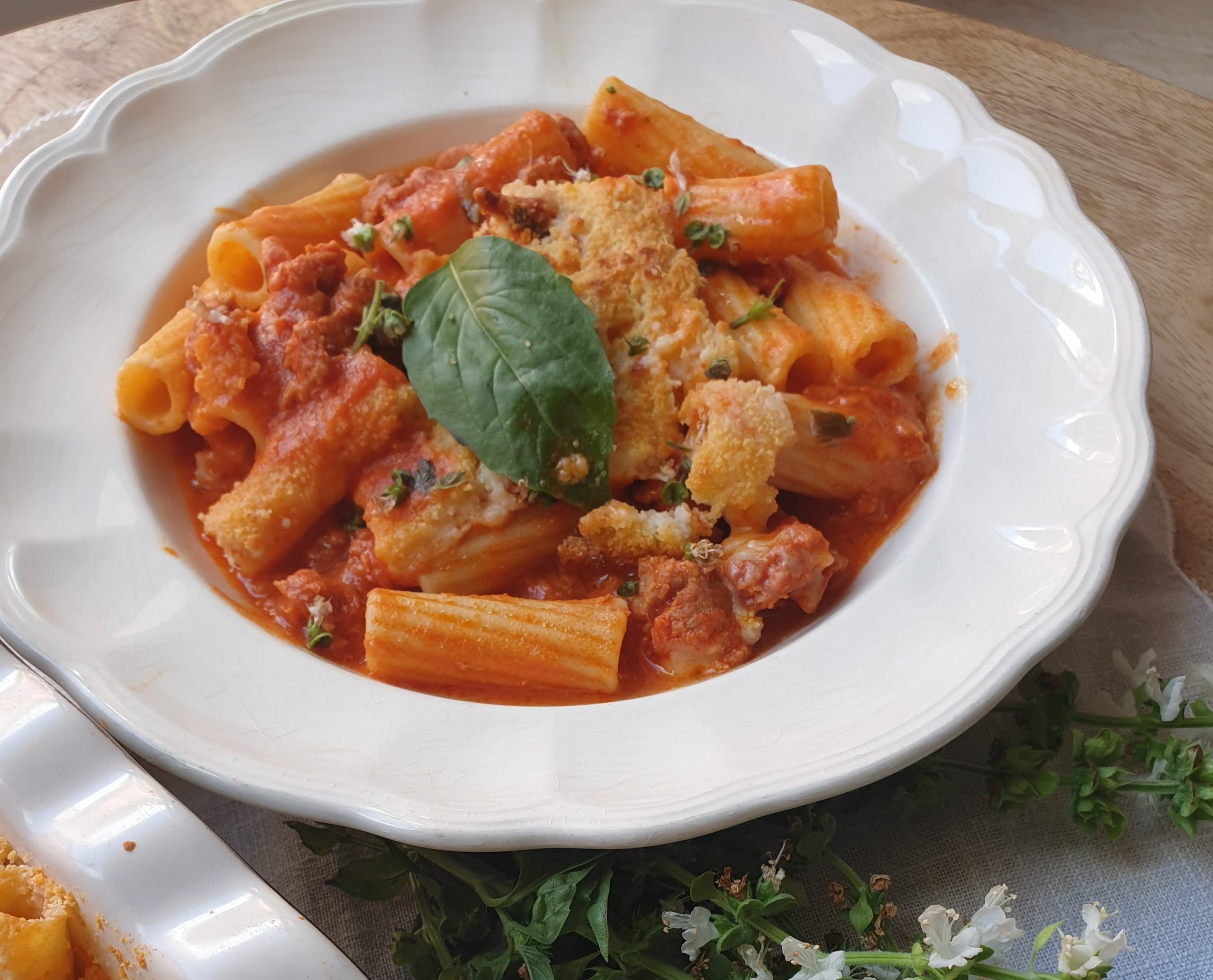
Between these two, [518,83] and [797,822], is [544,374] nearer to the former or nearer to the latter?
[797,822]

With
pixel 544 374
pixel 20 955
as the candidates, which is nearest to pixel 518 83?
pixel 544 374

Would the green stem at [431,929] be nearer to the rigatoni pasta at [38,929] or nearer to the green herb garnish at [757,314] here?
the rigatoni pasta at [38,929]

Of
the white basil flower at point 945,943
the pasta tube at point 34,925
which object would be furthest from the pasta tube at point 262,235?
the white basil flower at point 945,943

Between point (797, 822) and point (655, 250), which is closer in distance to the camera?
point (797, 822)

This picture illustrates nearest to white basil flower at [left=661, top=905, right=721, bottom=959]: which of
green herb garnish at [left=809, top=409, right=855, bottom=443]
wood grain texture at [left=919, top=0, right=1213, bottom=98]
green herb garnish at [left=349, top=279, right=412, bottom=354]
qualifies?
green herb garnish at [left=809, top=409, right=855, bottom=443]

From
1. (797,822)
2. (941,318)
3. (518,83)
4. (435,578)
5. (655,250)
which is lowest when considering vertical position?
(797,822)

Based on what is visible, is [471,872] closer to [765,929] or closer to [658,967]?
[658,967]

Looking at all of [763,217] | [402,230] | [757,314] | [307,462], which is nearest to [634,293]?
[757,314]
